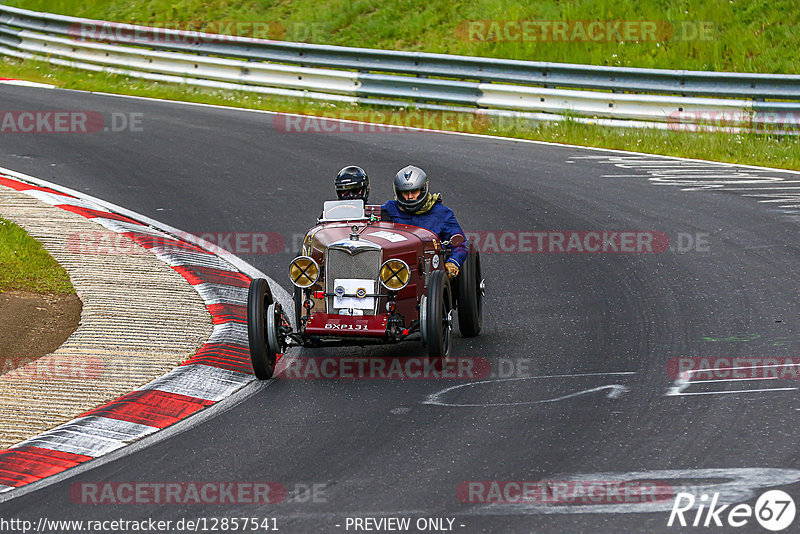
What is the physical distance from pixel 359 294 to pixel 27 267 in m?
3.93

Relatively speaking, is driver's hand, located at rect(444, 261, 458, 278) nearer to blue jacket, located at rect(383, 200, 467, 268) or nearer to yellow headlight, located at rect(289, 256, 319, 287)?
blue jacket, located at rect(383, 200, 467, 268)

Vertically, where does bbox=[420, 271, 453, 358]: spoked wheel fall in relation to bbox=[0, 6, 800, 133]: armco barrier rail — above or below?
below

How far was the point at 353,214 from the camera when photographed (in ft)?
30.8

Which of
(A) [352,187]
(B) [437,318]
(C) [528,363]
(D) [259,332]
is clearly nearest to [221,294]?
(A) [352,187]

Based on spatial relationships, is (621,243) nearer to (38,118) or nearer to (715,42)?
(715,42)

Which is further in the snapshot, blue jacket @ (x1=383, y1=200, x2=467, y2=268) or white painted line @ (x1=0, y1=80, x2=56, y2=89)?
white painted line @ (x1=0, y1=80, x2=56, y2=89)

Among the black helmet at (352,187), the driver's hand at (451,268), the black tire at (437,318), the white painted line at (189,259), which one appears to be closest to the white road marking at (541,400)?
the black tire at (437,318)

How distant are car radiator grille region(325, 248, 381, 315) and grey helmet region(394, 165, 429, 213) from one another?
93cm

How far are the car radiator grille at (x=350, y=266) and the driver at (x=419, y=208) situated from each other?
891 millimetres

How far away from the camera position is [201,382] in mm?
8312

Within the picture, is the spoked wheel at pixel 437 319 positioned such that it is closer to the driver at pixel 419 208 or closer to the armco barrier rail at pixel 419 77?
the driver at pixel 419 208

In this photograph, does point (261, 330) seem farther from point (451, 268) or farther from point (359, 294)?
point (451, 268)

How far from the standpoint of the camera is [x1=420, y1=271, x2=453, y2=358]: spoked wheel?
8461 mm

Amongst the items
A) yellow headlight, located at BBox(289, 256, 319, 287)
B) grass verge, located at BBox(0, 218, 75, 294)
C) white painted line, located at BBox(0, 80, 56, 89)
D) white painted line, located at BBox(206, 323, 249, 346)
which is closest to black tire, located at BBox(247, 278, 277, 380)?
yellow headlight, located at BBox(289, 256, 319, 287)
